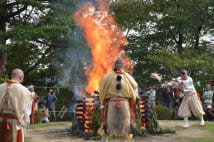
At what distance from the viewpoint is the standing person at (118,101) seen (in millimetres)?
9938

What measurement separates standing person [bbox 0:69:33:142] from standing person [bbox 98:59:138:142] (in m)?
1.93

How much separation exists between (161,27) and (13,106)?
2097 cm

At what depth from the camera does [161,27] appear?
28.6m

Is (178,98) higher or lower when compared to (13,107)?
higher

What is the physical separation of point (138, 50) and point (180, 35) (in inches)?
114

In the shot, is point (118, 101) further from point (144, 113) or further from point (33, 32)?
point (33, 32)

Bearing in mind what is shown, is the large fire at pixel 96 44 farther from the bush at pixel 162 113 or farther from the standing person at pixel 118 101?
the standing person at pixel 118 101

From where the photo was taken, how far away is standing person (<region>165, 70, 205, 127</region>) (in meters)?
14.3

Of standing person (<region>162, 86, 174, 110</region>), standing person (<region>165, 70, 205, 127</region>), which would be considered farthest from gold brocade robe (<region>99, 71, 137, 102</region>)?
standing person (<region>162, 86, 174, 110</region>)

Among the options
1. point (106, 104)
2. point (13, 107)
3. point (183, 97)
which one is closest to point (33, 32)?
point (183, 97)

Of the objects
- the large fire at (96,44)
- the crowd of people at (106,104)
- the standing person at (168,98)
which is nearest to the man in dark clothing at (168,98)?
the standing person at (168,98)

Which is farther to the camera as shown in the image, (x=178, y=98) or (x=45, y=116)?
(x=45, y=116)

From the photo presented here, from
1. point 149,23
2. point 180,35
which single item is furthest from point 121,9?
point 180,35

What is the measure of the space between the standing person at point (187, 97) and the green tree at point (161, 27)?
480 inches
